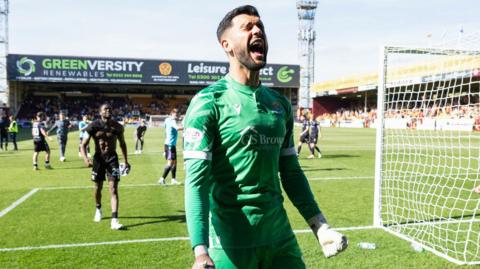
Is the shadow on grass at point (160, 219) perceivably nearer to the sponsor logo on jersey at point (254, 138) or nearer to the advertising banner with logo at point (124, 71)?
the sponsor logo on jersey at point (254, 138)

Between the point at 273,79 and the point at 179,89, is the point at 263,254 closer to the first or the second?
the point at 273,79

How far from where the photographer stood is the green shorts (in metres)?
2.36

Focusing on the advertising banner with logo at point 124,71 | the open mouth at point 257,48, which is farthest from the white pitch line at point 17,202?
the advertising banner with logo at point 124,71

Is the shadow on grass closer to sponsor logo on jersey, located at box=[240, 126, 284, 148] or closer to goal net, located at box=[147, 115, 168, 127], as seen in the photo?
sponsor logo on jersey, located at box=[240, 126, 284, 148]

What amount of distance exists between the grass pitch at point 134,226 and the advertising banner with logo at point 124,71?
43319mm

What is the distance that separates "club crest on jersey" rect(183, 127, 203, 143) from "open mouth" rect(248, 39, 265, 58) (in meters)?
0.54

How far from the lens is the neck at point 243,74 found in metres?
2.47

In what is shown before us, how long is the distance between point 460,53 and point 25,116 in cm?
6182

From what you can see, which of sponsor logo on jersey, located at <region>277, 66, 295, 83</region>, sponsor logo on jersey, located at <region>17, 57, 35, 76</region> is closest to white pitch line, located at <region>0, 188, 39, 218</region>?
sponsor logo on jersey, located at <region>17, 57, 35, 76</region>

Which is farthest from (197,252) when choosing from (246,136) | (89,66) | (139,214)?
(89,66)

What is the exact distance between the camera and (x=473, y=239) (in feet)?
21.8

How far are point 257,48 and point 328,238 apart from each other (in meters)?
1.14

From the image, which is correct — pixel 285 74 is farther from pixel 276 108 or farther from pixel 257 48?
pixel 257 48

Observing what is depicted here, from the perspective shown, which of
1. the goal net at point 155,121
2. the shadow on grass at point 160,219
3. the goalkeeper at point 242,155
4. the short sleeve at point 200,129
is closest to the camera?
the short sleeve at point 200,129
